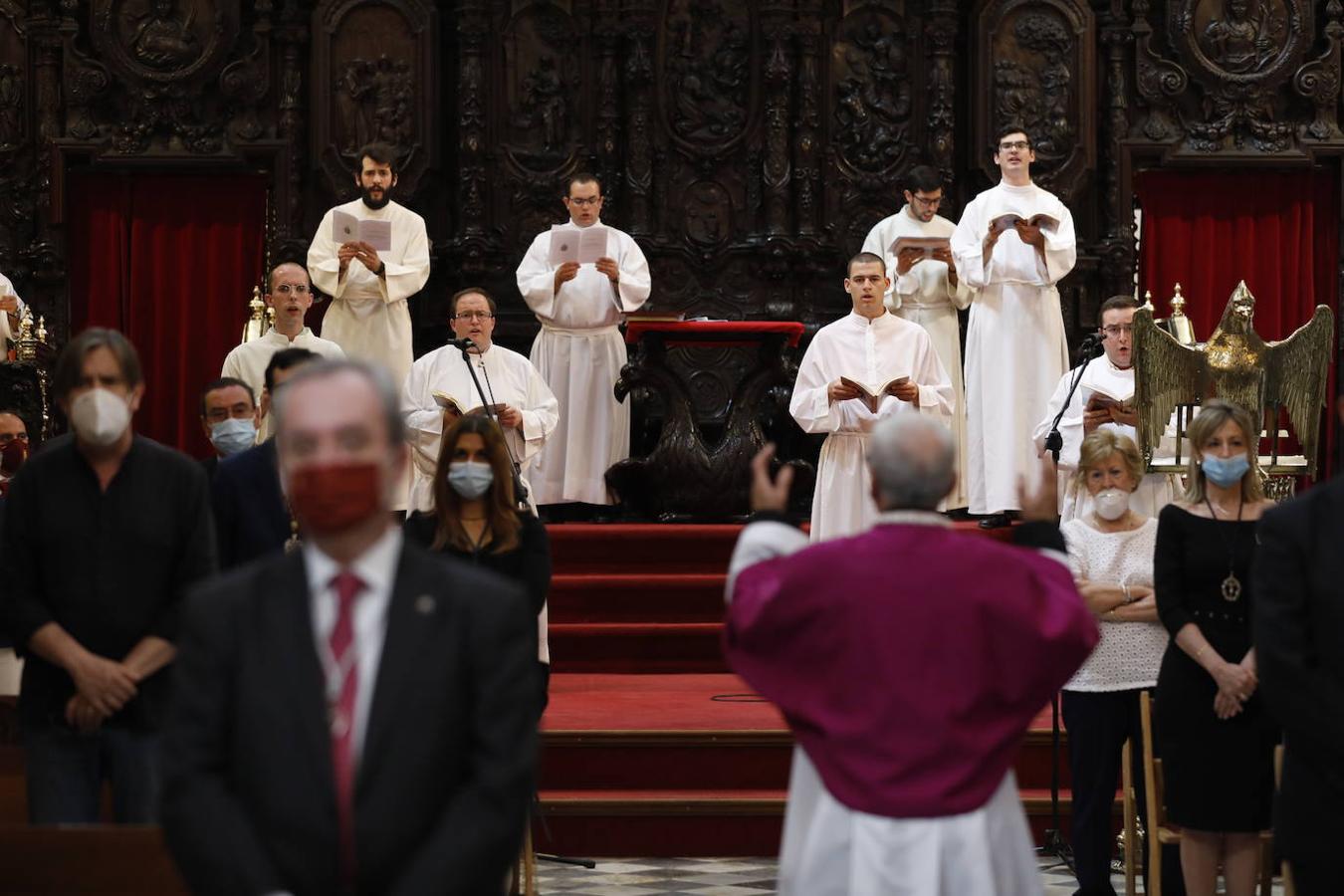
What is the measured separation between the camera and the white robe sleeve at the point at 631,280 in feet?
38.0

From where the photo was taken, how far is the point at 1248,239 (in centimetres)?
1355

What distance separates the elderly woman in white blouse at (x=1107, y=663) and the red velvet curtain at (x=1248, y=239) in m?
7.13

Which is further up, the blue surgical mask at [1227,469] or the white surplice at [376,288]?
the white surplice at [376,288]

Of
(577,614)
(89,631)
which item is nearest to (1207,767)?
(89,631)

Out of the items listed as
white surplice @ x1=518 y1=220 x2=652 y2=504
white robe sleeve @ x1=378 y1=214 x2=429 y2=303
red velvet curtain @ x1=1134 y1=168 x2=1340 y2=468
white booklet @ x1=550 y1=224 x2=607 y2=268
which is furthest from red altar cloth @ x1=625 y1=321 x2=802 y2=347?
red velvet curtain @ x1=1134 y1=168 x2=1340 y2=468

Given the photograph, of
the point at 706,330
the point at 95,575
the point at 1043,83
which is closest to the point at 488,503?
the point at 95,575

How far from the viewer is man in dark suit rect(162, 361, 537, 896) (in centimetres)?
292

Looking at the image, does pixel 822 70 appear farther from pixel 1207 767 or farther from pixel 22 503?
pixel 22 503

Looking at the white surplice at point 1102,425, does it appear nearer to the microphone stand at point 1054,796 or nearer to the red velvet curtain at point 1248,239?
the microphone stand at point 1054,796

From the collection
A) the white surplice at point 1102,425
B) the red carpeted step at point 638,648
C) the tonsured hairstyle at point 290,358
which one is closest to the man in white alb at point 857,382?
the white surplice at point 1102,425

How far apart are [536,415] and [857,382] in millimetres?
1601

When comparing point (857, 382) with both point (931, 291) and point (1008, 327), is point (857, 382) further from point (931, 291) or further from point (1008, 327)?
point (931, 291)

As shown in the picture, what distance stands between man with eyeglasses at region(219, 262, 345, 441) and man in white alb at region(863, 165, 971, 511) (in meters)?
3.45

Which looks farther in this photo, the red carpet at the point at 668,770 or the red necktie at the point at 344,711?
the red carpet at the point at 668,770
